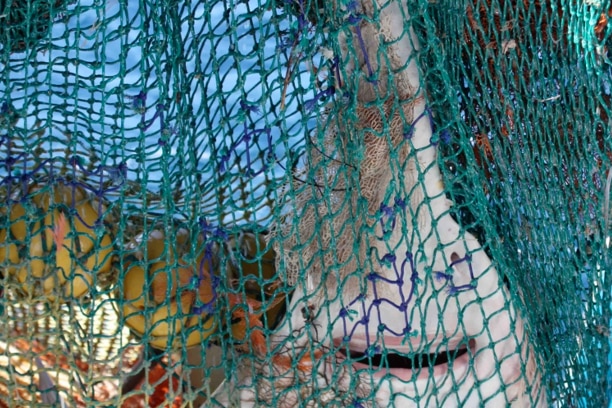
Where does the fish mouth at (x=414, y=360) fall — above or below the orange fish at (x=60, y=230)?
below

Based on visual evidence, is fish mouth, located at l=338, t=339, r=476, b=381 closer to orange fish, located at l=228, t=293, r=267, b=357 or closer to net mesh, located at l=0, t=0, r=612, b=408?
net mesh, located at l=0, t=0, r=612, b=408

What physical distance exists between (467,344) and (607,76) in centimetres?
49

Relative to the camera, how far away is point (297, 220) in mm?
1076

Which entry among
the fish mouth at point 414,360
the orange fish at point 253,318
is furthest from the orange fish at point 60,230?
the fish mouth at point 414,360

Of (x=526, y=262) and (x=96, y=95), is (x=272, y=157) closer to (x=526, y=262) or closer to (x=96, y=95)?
(x=526, y=262)

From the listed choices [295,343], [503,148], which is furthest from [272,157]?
[503,148]

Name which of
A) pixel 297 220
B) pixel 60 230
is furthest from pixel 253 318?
pixel 60 230

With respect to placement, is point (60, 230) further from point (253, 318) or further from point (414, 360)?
point (414, 360)

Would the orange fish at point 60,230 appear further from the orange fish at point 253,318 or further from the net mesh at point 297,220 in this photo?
the orange fish at point 253,318

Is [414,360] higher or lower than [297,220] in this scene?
lower

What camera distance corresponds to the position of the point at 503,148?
4.12 feet

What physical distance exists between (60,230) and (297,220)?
1.03 ft

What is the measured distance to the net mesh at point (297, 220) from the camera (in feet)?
3.58

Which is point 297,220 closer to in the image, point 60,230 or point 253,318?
point 253,318
